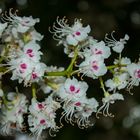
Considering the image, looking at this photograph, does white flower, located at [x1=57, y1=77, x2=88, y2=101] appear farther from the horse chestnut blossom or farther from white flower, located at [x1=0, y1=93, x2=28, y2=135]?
white flower, located at [x1=0, y1=93, x2=28, y2=135]

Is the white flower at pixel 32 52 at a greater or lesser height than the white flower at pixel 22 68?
greater

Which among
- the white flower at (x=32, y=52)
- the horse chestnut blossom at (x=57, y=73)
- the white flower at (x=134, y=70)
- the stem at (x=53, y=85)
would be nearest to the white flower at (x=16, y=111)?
the horse chestnut blossom at (x=57, y=73)

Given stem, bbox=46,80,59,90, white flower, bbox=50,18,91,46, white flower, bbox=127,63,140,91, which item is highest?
white flower, bbox=50,18,91,46

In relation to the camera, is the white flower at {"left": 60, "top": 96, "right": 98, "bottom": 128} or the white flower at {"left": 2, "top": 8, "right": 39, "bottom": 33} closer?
the white flower at {"left": 60, "top": 96, "right": 98, "bottom": 128}

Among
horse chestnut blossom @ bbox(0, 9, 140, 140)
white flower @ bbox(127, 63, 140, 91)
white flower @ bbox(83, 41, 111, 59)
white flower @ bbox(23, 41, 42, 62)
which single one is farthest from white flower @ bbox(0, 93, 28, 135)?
white flower @ bbox(127, 63, 140, 91)

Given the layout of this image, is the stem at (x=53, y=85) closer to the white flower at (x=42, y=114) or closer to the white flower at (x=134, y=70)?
the white flower at (x=42, y=114)

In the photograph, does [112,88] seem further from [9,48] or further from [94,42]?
[9,48]

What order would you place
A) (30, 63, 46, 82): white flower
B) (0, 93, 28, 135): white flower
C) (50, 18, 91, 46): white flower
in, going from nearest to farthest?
(30, 63, 46, 82): white flower, (50, 18, 91, 46): white flower, (0, 93, 28, 135): white flower
